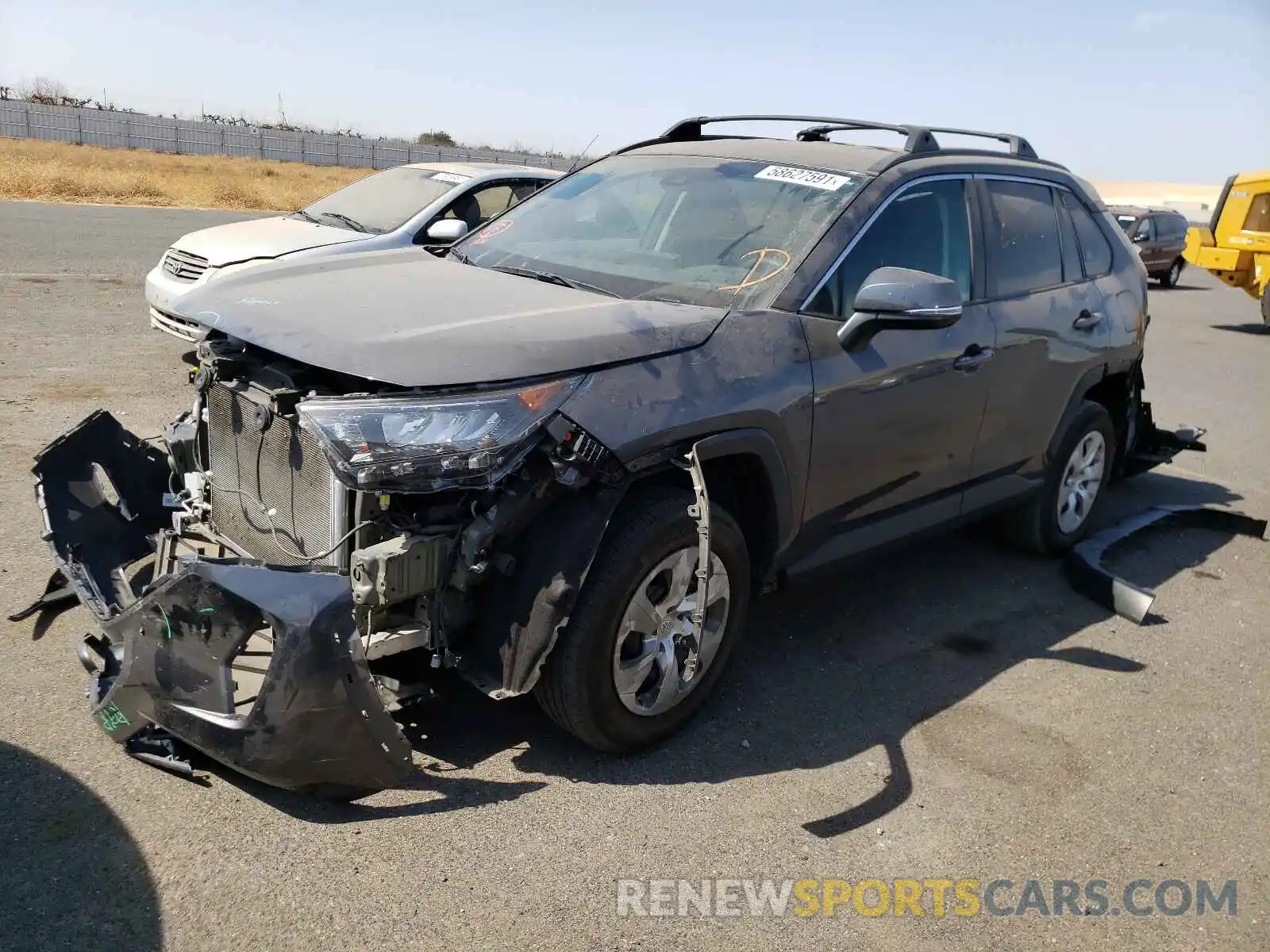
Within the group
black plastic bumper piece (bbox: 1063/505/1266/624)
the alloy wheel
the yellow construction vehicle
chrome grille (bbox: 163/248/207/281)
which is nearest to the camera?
the alloy wheel

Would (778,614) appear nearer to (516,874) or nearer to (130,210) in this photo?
(516,874)

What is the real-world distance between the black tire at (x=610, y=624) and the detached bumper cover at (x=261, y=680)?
548 millimetres

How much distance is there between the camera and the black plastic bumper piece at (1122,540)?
5.11 meters

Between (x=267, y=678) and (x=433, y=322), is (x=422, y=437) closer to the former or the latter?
(x=433, y=322)

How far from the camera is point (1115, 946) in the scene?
9.42 ft

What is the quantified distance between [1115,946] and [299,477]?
2739mm

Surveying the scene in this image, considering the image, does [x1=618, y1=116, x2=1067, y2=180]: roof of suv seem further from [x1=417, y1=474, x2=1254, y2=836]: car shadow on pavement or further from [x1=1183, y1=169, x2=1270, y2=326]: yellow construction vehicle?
[x1=1183, y1=169, x2=1270, y2=326]: yellow construction vehicle

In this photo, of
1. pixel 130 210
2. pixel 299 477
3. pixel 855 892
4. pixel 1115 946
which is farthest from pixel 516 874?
pixel 130 210

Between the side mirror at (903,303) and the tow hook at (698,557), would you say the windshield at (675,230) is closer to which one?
the side mirror at (903,303)

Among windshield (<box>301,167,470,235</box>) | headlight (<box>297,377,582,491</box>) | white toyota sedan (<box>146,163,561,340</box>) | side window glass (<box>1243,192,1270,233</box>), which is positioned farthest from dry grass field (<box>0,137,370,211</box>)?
headlight (<box>297,377,582,491</box>)

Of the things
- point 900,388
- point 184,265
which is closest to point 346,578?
point 900,388

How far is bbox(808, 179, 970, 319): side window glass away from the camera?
393 centimetres

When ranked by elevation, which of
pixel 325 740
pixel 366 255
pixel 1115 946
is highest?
pixel 366 255

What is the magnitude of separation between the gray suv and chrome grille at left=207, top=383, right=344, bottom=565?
13mm
